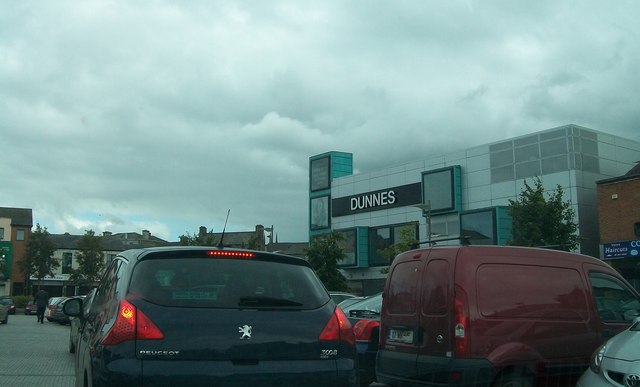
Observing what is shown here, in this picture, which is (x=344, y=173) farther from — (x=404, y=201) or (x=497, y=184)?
(x=497, y=184)

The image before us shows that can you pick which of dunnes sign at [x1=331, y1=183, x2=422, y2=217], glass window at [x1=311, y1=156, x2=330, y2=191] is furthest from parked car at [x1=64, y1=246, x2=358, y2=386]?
glass window at [x1=311, y1=156, x2=330, y2=191]

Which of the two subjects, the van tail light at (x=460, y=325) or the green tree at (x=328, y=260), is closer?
the van tail light at (x=460, y=325)

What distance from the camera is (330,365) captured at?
15.8ft

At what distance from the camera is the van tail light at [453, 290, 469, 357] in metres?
7.07

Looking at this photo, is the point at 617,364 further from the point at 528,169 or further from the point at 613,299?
the point at 528,169

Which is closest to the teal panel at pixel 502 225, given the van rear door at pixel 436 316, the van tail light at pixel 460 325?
the van rear door at pixel 436 316

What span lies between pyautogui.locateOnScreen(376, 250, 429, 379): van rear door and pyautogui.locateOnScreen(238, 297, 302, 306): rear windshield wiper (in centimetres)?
316

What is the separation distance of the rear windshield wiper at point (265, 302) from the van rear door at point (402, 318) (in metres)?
3.16

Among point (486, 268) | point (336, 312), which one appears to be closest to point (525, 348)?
point (486, 268)

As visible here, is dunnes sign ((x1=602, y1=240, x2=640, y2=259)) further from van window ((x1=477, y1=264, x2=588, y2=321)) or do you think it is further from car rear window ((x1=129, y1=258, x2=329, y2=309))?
car rear window ((x1=129, y1=258, x2=329, y2=309))

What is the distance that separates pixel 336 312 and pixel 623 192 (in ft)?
105

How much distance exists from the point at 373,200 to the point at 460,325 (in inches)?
1748

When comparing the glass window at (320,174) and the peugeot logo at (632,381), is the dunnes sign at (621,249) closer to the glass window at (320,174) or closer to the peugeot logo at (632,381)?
the glass window at (320,174)

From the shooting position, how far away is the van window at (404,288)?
8.00m
